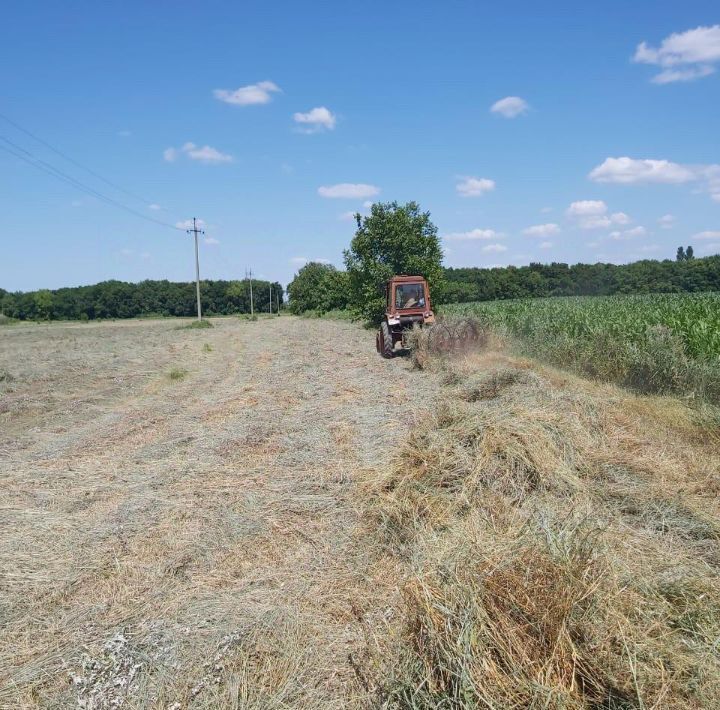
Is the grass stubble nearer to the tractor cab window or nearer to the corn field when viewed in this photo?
the corn field

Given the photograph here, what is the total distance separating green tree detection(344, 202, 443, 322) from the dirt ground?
70.6 ft

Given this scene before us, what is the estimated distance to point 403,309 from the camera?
16.4m

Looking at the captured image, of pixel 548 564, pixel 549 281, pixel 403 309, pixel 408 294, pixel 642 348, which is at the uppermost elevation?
pixel 549 281

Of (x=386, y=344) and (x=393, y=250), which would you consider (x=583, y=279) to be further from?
(x=386, y=344)

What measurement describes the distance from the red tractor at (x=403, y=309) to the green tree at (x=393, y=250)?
13.8 metres

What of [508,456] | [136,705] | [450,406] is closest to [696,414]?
[450,406]

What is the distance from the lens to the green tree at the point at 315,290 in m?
60.7

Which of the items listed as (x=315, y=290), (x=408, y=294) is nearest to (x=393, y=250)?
(x=408, y=294)

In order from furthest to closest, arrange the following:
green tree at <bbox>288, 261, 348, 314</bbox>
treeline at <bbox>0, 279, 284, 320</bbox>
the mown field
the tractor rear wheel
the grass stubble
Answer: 1. treeline at <bbox>0, 279, 284, 320</bbox>
2. green tree at <bbox>288, 261, 348, 314</bbox>
3. the tractor rear wheel
4. the mown field
5. the grass stubble

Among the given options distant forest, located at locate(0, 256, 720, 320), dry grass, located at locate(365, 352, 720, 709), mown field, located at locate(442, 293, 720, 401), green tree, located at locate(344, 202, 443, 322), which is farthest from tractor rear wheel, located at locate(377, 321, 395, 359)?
distant forest, located at locate(0, 256, 720, 320)

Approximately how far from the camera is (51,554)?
178 inches

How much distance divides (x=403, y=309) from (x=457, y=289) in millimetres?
51974

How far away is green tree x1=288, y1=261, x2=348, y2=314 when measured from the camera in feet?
199

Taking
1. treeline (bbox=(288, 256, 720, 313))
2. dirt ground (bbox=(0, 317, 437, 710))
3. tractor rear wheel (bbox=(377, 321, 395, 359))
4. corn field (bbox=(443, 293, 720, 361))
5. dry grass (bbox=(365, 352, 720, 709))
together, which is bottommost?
dirt ground (bbox=(0, 317, 437, 710))
